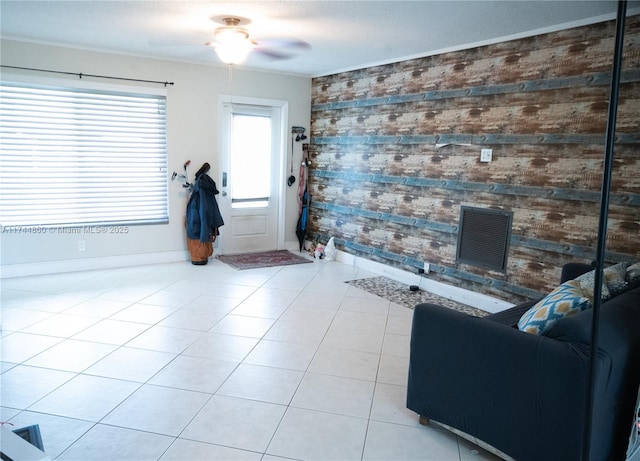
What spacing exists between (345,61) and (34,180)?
367 centimetres

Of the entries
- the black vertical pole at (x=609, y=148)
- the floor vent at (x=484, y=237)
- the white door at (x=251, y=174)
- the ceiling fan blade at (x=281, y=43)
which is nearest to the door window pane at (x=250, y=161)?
the white door at (x=251, y=174)

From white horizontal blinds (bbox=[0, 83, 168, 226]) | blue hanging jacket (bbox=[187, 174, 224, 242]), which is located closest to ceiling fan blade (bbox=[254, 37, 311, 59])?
white horizontal blinds (bbox=[0, 83, 168, 226])

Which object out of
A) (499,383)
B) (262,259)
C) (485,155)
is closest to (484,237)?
(485,155)

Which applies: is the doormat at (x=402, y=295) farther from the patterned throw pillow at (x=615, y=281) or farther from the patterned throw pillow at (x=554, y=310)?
the patterned throw pillow at (x=554, y=310)

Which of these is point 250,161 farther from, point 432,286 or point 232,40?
point 432,286

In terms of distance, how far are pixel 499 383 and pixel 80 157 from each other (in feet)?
16.0

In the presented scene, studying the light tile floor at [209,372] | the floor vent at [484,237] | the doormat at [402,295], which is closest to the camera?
the light tile floor at [209,372]

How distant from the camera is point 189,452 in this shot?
2180 mm

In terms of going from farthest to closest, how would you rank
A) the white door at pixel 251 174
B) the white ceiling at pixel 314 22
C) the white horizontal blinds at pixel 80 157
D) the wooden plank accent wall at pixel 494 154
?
the white door at pixel 251 174
the white horizontal blinds at pixel 80 157
the wooden plank accent wall at pixel 494 154
the white ceiling at pixel 314 22

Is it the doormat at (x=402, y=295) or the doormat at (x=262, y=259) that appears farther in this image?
the doormat at (x=262, y=259)

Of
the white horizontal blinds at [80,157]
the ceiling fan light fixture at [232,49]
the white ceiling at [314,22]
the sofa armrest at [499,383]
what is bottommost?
the sofa armrest at [499,383]

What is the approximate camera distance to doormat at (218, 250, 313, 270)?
576cm

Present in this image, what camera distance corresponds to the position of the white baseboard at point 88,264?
4.89m

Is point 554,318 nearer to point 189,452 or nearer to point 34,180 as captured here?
point 189,452
